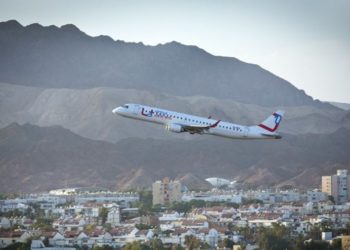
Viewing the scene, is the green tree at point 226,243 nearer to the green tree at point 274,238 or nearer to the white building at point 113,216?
the green tree at point 274,238

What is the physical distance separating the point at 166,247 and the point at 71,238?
46.2 ft

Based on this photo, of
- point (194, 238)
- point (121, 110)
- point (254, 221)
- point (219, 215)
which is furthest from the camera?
point (219, 215)

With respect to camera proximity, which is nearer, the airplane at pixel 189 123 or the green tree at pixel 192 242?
the airplane at pixel 189 123

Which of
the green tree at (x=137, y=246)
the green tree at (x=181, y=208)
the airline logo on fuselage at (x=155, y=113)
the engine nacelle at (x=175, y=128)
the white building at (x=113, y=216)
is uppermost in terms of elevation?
the airline logo on fuselage at (x=155, y=113)

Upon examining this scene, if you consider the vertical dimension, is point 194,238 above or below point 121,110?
below

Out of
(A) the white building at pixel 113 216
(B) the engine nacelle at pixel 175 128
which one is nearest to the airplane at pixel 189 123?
(B) the engine nacelle at pixel 175 128

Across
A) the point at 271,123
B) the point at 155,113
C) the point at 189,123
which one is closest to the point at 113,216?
the point at 271,123

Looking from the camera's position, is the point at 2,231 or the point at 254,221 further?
the point at 254,221

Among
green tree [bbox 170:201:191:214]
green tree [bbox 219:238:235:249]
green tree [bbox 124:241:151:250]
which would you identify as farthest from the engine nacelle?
green tree [bbox 170:201:191:214]

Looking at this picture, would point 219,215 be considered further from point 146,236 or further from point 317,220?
point 146,236

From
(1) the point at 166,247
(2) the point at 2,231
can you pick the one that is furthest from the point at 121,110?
(2) the point at 2,231

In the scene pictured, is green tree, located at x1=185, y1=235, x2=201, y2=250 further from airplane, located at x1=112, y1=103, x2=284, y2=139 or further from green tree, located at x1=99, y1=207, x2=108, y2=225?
green tree, located at x1=99, y1=207, x2=108, y2=225

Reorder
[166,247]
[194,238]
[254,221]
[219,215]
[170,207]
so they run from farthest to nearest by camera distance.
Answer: [170,207], [219,215], [254,221], [194,238], [166,247]

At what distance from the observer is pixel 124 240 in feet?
428
